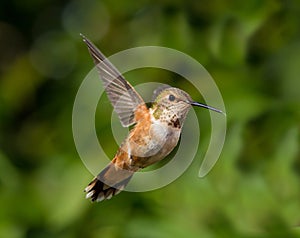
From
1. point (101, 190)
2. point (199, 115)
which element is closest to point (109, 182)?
point (101, 190)

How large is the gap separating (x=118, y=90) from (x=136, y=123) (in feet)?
0.10

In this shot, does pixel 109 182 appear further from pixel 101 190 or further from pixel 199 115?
pixel 199 115

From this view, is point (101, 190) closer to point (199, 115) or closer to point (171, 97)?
point (171, 97)

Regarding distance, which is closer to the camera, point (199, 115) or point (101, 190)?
point (101, 190)

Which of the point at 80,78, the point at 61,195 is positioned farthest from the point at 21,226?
the point at 80,78

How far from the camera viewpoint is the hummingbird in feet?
1.20

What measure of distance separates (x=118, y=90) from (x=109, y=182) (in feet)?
0.20

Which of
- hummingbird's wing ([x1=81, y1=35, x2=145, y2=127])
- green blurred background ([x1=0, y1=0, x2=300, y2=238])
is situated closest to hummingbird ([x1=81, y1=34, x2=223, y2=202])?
hummingbird's wing ([x1=81, y1=35, x2=145, y2=127])

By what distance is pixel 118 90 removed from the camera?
0.41 metres

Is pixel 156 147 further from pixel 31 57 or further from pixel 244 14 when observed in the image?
pixel 31 57

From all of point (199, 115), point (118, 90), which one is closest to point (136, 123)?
point (118, 90)

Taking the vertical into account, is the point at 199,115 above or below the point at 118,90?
above

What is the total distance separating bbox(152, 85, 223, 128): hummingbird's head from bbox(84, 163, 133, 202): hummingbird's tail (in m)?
0.05

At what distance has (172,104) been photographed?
0.37 metres
